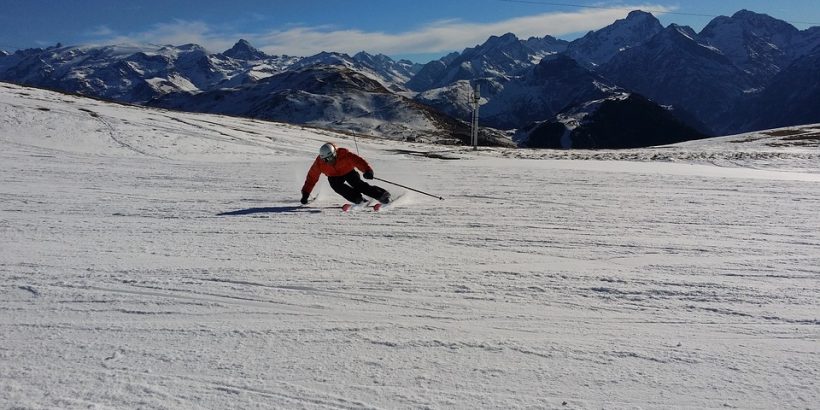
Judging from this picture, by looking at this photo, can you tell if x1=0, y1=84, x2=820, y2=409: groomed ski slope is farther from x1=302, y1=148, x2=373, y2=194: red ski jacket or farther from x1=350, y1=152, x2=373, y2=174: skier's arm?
x1=350, y1=152, x2=373, y2=174: skier's arm

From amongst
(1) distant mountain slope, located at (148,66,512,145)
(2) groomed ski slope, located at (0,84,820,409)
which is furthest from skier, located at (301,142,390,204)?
(1) distant mountain slope, located at (148,66,512,145)

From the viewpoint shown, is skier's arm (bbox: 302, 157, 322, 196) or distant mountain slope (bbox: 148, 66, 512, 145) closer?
skier's arm (bbox: 302, 157, 322, 196)

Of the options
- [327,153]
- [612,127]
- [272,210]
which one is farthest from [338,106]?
[272,210]

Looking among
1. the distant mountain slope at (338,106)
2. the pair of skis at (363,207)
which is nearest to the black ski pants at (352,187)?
the pair of skis at (363,207)

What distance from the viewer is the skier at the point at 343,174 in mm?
10117

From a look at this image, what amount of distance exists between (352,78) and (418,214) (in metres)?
165

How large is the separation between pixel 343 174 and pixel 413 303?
569cm

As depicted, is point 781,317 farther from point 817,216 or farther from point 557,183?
point 557,183

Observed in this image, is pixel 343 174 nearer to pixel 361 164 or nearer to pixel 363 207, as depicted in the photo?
pixel 361 164

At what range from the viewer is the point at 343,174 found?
10289mm

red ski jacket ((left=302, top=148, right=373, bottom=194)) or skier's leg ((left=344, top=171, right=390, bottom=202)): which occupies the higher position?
red ski jacket ((left=302, top=148, right=373, bottom=194))

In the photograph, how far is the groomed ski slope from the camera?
359cm

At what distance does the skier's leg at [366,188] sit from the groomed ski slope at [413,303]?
603 mm

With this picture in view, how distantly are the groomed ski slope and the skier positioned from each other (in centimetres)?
52
